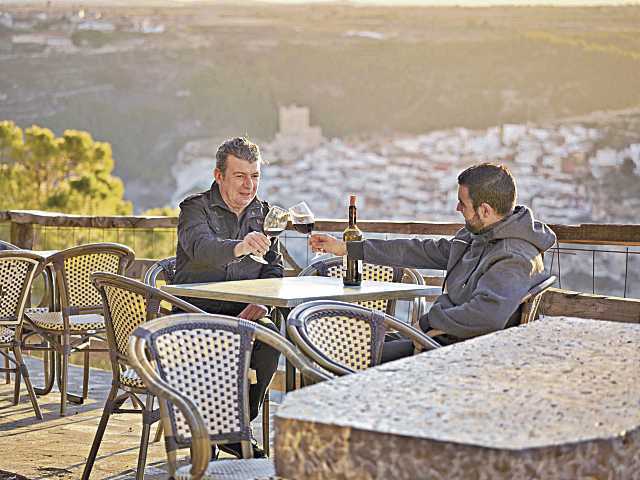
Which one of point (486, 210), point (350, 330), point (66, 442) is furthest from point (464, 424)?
point (66, 442)

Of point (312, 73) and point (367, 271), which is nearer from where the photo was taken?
point (367, 271)

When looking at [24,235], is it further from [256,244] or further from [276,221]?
[256,244]

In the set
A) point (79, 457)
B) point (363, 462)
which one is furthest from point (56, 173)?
point (363, 462)

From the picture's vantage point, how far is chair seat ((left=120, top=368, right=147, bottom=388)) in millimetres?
3631

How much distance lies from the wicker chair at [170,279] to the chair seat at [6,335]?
801mm

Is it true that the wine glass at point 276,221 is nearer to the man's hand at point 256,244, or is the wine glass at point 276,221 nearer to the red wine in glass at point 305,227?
the red wine in glass at point 305,227

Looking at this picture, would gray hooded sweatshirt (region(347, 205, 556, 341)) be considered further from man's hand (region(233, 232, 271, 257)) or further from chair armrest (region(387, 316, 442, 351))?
man's hand (region(233, 232, 271, 257))

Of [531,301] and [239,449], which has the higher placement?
[531,301]

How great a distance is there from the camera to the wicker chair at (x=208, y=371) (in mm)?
2426

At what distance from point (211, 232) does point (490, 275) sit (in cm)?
114

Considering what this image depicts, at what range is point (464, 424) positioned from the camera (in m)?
1.61

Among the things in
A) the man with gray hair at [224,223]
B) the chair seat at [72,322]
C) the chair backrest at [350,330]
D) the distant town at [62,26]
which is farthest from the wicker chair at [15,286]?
the distant town at [62,26]

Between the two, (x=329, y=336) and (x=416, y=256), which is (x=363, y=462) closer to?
(x=329, y=336)

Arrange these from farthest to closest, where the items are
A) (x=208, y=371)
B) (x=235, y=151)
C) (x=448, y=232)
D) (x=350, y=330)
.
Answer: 1. (x=448, y=232)
2. (x=235, y=151)
3. (x=350, y=330)
4. (x=208, y=371)
